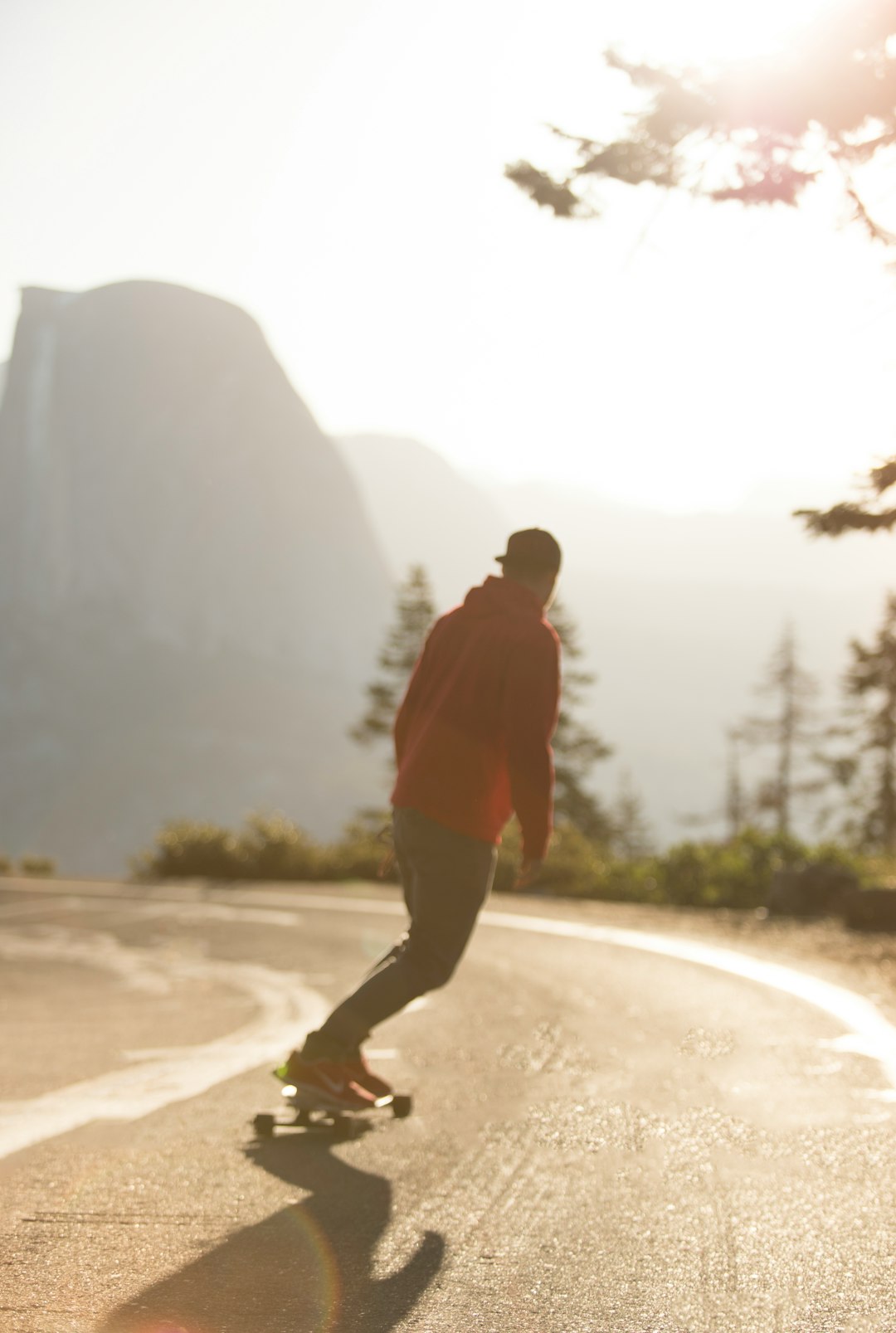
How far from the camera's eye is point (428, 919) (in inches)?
165

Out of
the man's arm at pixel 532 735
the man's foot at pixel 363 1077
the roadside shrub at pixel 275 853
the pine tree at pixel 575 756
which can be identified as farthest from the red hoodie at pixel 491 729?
the pine tree at pixel 575 756

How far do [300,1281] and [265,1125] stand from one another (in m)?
1.42

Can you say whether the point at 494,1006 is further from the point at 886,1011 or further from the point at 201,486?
the point at 201,486

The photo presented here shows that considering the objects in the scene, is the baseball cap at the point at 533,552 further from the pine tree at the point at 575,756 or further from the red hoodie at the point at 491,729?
the pine tree at the point at 575,756

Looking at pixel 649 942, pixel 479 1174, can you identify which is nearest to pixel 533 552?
pixel 479 1174

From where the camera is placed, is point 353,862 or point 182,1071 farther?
point 353,862

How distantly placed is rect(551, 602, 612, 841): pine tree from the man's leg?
45475 millimetres

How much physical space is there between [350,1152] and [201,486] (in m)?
155

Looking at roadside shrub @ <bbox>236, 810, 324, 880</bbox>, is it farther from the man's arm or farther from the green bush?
the man's arm

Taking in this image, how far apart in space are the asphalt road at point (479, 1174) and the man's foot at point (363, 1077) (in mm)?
146

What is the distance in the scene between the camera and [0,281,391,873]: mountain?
142 meters

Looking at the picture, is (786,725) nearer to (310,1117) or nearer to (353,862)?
(353,862)

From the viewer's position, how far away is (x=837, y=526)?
7715 mm

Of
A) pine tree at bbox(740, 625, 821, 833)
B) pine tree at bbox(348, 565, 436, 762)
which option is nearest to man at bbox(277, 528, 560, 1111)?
pine tree at bbox(348, 565, 436, 762)
